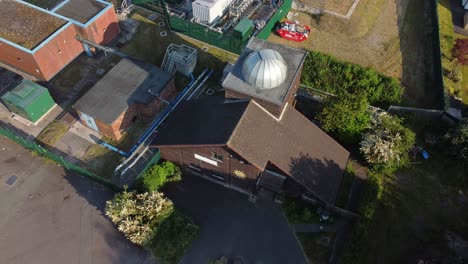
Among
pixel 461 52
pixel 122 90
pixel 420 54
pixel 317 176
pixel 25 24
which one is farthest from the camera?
pixel 420 54

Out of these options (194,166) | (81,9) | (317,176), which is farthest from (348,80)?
(81,9)

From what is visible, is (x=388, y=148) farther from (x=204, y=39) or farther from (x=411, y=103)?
(x=204, y=39)

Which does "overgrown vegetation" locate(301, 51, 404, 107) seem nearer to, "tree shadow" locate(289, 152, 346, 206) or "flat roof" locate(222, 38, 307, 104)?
"flat roof" locate(222, 38, 307, 104)

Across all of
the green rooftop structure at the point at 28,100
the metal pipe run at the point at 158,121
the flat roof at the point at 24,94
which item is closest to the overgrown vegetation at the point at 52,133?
the green rooftop structure at the point at 28,100

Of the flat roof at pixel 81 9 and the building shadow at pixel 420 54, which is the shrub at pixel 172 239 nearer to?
the flat roof at pixel 81 9

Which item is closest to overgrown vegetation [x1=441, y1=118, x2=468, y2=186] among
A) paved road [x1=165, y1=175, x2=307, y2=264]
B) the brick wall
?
paved road [x1=165, y1=175, x2=307, y2=264]

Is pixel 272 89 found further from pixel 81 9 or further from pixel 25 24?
pixel 25 24
